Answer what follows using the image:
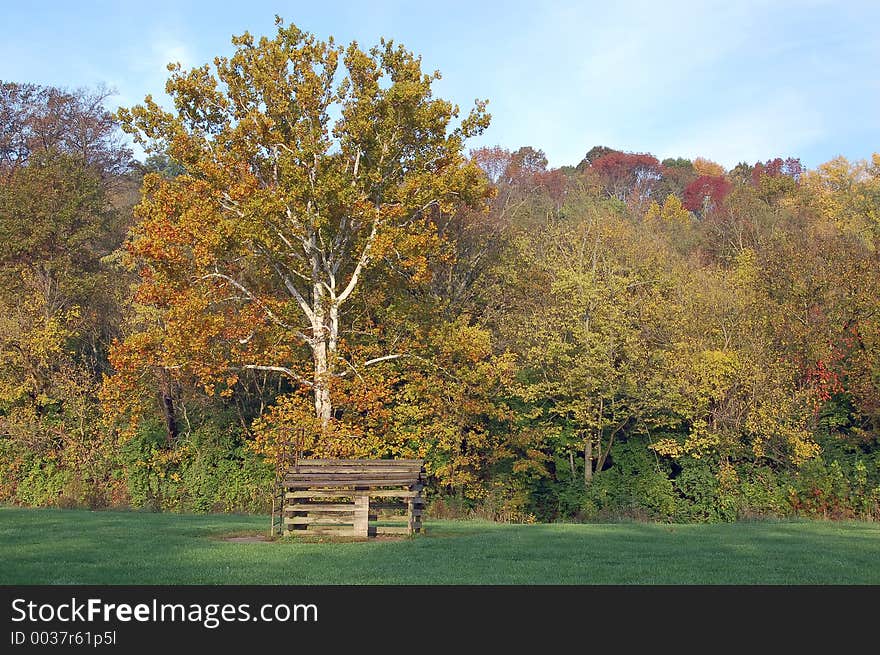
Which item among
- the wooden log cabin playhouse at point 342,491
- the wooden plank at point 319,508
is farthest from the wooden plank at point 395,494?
the wooden plank at point 319,508

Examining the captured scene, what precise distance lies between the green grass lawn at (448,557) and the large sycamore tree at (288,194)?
1266cm

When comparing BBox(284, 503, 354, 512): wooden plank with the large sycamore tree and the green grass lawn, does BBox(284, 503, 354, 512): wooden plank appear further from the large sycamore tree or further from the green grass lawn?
the large sycamore tree

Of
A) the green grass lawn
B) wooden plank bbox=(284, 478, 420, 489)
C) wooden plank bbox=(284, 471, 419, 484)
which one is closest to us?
the green grass lawn

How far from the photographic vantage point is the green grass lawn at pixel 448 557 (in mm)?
12492

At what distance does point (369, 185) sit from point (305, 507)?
16.1m

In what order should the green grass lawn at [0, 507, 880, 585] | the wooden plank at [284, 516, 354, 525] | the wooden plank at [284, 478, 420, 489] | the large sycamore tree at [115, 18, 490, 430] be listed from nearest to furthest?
the green grass lawn at [0, 507, 880, 585]
the wooden plank at [284, 516, 354, 525]
the wooden plank at [284, 478, 420, 489]
the large sycamore tree at [115, 18, 490, 430]

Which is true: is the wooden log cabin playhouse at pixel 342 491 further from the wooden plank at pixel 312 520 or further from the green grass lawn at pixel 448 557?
the green grass lawn at pixel 448 557

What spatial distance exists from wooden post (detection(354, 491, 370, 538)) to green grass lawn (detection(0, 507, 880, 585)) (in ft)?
3.81

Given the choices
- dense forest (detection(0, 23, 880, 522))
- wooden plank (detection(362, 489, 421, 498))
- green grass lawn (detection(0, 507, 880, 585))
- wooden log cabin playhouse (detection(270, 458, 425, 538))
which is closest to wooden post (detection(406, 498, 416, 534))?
wooden log cabin playhouse (detection(270, 458, 425, 538))

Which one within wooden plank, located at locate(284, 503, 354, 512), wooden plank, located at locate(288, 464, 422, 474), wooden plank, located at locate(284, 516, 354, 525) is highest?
wooden plank, located at locate(288, 464, 422, 474)

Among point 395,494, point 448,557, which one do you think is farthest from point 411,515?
point 448,557

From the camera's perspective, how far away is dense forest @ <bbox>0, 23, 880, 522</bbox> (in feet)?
108

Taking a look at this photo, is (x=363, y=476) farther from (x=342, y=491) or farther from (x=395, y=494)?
(x=395, y=494)
